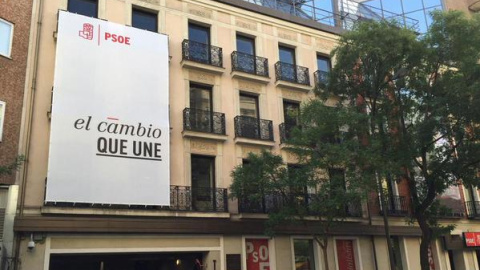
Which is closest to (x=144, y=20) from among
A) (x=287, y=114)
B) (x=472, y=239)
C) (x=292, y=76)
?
(x=292, y=76)

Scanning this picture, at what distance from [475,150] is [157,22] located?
1350cm

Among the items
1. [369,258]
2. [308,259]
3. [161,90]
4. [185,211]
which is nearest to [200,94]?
[161,90]

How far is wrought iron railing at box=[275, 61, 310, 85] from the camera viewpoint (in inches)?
878

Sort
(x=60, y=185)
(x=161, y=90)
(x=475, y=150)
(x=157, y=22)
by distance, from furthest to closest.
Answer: (x=157, y=22) → (x=161, y=90) → (x=475, y=150) → (x=60, y=185)

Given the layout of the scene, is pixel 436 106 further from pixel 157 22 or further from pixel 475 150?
pixel 157 22

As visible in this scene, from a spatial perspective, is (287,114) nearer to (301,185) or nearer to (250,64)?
(250,64)

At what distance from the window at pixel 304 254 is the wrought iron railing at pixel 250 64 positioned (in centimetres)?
757

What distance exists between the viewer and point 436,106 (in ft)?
58.6

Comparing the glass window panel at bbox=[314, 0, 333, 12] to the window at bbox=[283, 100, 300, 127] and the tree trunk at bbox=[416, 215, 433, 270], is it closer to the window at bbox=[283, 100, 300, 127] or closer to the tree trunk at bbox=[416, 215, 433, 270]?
the window at bbox=[283, 100, 300, 127]

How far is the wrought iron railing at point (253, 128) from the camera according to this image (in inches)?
806

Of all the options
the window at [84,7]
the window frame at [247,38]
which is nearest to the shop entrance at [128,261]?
the window at [84,7]

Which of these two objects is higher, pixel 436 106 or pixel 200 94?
pixel 200 94

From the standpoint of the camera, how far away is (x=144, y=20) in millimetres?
20312

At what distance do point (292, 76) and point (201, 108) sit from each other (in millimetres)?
5022
